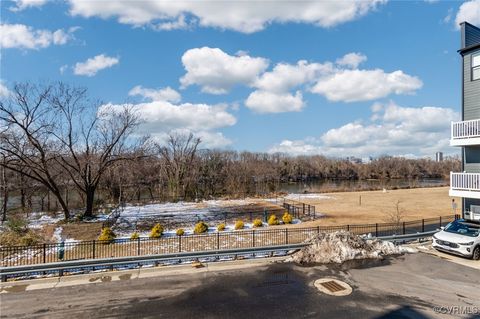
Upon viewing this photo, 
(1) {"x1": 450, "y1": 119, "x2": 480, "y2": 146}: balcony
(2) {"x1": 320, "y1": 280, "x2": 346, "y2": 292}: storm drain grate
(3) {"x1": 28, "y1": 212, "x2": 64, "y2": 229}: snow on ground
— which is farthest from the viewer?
(3) {"x1": 28, "y1": 212, "x2": 64, "y2": 229}: snow on ground

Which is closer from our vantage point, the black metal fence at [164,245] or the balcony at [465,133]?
the black metal fence at [164,245]

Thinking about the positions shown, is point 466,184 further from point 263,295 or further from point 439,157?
Result: point 439,157

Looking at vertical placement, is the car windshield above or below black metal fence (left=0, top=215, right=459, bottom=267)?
above

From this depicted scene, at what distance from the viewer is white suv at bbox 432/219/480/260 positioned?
497 inches

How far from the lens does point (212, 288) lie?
9477mm

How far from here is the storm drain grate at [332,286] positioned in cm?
941

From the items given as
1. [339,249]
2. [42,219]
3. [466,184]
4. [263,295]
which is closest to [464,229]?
[466,184]

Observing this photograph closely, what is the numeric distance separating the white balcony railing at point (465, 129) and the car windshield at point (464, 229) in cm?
586

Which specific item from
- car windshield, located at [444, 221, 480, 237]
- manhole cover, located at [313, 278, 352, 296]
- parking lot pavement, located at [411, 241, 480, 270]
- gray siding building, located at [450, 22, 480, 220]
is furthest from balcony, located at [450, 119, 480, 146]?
manhole cover, located at [313, 278, 352, 296]

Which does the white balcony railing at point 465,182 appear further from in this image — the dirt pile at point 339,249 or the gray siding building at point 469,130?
the dirt pile at point 339,249

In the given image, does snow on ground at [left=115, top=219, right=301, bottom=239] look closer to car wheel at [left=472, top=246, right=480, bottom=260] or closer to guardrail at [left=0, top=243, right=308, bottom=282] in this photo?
guardrail at [left=0, top=243, right=308, bottom=282]

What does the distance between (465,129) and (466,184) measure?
3003 millimetres

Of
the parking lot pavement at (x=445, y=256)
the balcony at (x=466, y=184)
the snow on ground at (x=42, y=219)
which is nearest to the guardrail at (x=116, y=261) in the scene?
the parking lot pavement at (x=445, y=256)

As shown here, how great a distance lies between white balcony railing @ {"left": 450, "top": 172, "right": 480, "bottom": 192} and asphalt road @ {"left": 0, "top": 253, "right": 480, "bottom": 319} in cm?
730
